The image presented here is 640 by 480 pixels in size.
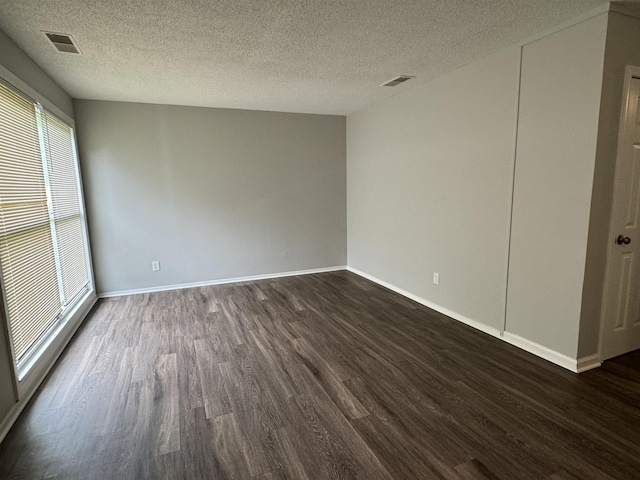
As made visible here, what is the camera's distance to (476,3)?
6.81 feet

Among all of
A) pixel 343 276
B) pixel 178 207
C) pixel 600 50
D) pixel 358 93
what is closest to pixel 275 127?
pixel 358 93

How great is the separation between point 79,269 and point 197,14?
3.16 m

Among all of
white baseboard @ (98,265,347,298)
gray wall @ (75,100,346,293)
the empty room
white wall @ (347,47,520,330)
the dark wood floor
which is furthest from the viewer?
white baseboard @ (98,265,347,298)

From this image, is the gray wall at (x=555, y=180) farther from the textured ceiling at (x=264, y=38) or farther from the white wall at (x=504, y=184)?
the textured ceiling at (x=264, y=38)

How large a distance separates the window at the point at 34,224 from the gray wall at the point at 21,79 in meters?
0.14

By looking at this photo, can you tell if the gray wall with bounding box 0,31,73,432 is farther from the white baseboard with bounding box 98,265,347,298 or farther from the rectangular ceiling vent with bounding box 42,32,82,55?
the white baseboard with bounding box 98,265,347,298

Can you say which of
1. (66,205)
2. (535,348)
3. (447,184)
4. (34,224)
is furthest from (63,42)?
(535,348)

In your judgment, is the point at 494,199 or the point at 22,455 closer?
the point at 22,455

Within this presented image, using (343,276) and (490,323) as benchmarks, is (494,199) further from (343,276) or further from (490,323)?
(343,276)

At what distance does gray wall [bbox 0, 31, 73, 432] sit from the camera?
1.96 meters

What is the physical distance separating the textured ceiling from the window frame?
35 centimetres

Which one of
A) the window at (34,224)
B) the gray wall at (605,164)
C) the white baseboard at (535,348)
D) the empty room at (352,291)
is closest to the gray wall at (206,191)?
the empty room at (352,291)

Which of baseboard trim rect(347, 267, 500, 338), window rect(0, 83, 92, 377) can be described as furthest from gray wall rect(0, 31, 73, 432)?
baseboard trim rect(347, 267, 500, 338)

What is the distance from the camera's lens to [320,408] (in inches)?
82.5
